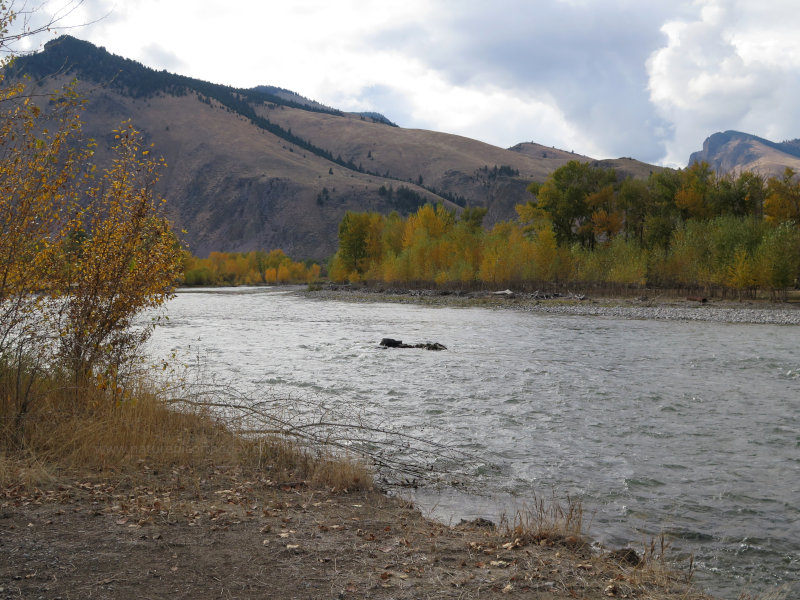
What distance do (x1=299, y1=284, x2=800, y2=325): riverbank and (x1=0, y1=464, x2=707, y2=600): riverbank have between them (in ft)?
171

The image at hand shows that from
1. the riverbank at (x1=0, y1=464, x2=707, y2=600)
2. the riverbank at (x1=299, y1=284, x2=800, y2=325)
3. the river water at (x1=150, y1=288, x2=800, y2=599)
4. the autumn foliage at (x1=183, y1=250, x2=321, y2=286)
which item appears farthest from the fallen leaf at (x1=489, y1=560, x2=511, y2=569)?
the autumn foliage at (x1=183, y1=250, x2=321, y2=286)

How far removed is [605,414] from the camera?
1842 cm

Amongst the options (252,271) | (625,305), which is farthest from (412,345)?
(252,271)

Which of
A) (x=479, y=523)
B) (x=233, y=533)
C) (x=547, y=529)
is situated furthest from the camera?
(x=479, y=523)

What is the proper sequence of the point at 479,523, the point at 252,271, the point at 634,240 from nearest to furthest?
1. the point at 479,523
2. the point at 634,240
3. the point at 252,271

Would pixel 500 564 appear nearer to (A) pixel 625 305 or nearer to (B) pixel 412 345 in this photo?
(B) pixel 412 345

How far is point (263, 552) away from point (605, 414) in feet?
44.5

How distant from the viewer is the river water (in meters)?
9.95

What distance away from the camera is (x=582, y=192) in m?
91.4

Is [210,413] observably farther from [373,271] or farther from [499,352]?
[373,271]

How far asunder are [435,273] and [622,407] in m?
82.2

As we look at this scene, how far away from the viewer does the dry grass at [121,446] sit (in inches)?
400

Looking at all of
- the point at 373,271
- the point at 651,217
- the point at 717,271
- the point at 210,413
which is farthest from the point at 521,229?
the point at 210,413

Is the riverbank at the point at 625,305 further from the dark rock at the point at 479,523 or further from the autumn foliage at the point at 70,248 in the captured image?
the autumn foliage at the point at 70,248
